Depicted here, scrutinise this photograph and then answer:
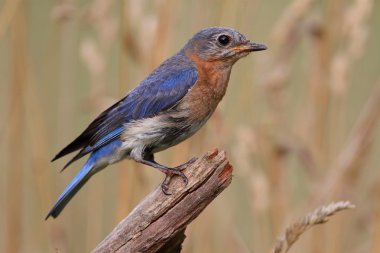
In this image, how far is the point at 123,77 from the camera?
3.82m

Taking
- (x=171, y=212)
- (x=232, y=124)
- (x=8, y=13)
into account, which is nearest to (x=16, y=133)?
(x=8, y=13)

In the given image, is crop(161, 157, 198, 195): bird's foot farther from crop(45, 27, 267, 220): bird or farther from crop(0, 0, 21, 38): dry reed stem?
crop(0, 0, 21, 38): dry reed stem

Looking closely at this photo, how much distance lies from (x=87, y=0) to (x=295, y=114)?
2.19 metres

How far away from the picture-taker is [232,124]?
411 centimetres

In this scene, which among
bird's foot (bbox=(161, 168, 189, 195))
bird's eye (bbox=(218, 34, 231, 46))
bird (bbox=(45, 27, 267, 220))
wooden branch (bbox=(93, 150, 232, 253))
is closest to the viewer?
wooden branch (bbox=(93, 150, 232, 253))

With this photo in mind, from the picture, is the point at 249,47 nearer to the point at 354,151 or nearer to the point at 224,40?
the point at 224,40

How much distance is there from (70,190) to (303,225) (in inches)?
48.3

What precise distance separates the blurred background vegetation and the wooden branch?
2.75 ft

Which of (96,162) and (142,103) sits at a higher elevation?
(142,103)

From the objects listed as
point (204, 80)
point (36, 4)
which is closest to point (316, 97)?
point (204, 80)

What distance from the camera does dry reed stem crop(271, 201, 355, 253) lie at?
9.01 feet

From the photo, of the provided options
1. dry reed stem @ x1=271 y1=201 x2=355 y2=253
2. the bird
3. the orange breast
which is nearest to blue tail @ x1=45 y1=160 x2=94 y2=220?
the bird

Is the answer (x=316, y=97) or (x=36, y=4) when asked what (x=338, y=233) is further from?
(x=36, y=4)

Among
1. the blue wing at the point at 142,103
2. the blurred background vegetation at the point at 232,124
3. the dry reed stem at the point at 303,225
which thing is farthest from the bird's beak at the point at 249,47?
the dry reed stem at the point at 303,225
